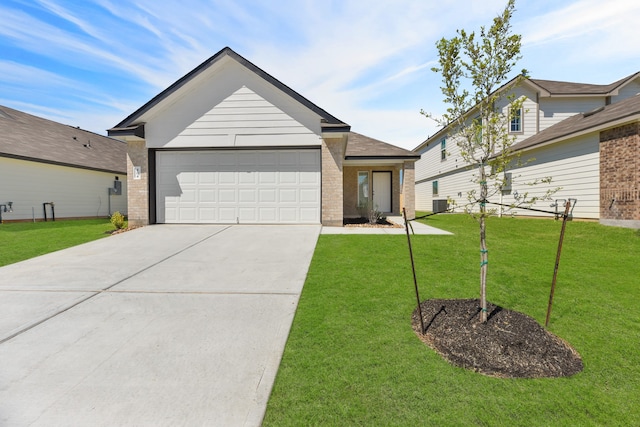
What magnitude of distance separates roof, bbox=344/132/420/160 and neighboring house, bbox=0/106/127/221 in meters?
15.0

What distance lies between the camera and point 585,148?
37.0ft

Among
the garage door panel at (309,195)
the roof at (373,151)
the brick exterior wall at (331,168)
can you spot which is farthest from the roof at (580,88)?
the garage door panel at (309,195)

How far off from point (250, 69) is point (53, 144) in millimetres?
14269

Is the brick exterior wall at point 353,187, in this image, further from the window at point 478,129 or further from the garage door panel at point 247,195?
the window at point 478,129

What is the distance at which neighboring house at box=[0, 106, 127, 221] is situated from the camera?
13055 mm

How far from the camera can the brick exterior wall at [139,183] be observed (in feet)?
34.2

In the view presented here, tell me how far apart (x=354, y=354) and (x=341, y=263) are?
9.87 ft

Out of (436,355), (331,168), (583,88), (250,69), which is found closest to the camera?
(436,355)

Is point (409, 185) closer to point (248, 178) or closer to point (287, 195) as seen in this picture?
point (287, 195)

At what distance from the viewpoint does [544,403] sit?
201 cm

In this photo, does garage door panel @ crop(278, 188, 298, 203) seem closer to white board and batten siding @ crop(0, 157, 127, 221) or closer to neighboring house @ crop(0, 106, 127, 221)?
neighboring house @ crop(0, 106, 127, 221)

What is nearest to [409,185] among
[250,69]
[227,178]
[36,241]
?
[227,178]

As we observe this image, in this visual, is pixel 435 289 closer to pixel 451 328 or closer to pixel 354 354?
pixel 451 328

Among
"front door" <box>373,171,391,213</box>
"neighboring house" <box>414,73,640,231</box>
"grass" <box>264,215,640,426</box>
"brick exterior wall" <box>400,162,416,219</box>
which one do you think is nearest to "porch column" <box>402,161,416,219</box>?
"brick exterior wall" <box>400,162,416,219</box>
